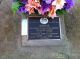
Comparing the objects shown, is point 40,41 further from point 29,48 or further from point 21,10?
point 21,10

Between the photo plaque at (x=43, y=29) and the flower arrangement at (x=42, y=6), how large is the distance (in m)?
0.06

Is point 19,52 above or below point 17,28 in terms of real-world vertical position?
below

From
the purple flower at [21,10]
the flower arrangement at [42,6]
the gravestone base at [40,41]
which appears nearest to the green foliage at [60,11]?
the flower arrangement at [42,6]

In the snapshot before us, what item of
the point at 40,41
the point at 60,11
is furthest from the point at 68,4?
the point at 40,41

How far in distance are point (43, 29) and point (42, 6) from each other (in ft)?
0.58

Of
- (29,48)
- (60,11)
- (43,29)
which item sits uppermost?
(60,11)

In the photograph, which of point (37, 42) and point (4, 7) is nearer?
point (37, 42)

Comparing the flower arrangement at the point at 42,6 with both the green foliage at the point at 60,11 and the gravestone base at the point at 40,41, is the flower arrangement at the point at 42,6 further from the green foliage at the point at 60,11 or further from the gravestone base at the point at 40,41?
the gravestone base at the point at 40,41

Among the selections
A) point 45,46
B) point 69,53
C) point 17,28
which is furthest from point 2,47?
point 69,53

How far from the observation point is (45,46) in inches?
79.8

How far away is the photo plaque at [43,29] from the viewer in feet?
6.58

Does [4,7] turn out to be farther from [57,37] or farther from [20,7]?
[57,37]

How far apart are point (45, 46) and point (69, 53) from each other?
0.62ft

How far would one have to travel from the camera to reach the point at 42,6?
1.97m
